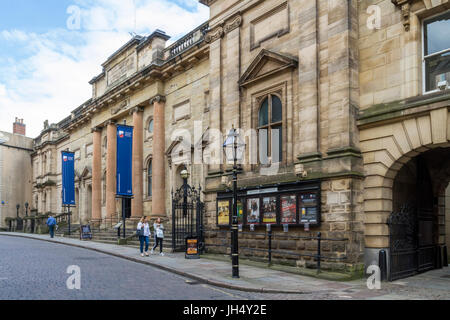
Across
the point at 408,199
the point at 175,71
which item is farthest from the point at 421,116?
the point at 175,71

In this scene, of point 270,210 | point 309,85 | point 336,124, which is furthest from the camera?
point 270,210

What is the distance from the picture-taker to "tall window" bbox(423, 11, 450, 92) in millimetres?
11695

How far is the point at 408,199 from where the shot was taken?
44.2 feet

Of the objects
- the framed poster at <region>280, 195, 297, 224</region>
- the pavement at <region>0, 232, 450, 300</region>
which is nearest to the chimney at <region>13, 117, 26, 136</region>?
the pavement at <region>0, 232, 450, 300</region>

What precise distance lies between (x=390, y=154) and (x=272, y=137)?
4.80 m

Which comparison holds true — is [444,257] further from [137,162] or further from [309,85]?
[137,162]

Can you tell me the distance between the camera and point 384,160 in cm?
1246

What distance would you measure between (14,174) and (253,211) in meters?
46.7

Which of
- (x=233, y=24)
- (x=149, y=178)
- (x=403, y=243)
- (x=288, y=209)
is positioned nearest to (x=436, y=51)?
(x=403, y=243)

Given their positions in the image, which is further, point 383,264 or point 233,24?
point 233,24

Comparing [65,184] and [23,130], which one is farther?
[23,130]

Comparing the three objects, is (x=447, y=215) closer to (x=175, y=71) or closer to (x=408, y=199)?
(x=408, y=199)

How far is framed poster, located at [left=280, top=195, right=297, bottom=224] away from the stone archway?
235cm

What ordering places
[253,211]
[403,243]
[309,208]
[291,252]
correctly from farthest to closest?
[253,211]
[291,252]
[309,208]
[403,243]
